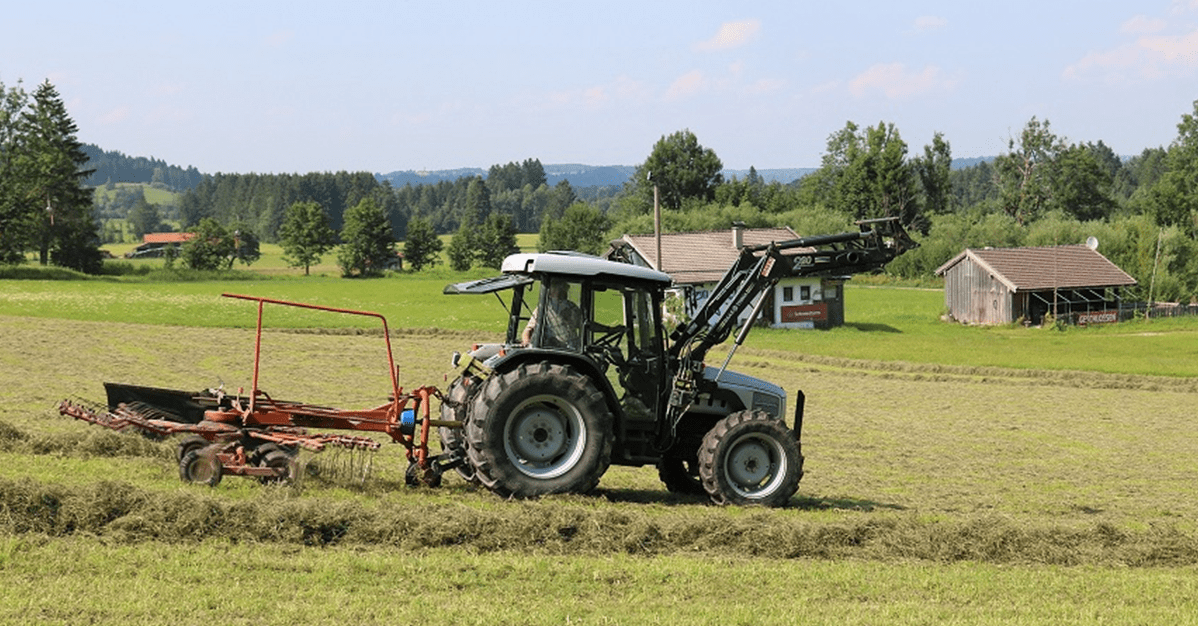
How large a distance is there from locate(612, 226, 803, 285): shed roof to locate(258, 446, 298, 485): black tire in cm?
4297

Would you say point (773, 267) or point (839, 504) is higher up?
point (773, 267)

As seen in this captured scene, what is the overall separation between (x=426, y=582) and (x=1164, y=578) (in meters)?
6.10

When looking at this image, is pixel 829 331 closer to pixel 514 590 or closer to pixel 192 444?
pixel 192 444

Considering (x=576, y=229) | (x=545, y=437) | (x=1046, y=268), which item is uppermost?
(x=576, y=229)

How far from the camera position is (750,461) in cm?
1164

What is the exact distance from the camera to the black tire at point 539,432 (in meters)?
10.5

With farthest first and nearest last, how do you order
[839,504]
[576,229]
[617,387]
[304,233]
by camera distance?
[576,229] → [304,233] → [839,504] → [617,387]

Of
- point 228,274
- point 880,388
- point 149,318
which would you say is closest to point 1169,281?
point 880,388

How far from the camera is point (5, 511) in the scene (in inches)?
349

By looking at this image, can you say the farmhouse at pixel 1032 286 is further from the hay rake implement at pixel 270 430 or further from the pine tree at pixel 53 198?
the pine tree at pixel 53 198

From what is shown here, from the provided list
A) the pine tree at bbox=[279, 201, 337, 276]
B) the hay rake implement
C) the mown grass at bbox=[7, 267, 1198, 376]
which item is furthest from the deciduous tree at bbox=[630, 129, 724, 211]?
the hay rake implement

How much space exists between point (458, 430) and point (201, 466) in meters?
2.49

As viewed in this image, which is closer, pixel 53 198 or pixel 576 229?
pixel 53 198

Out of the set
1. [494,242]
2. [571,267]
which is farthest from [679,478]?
[494,242]
